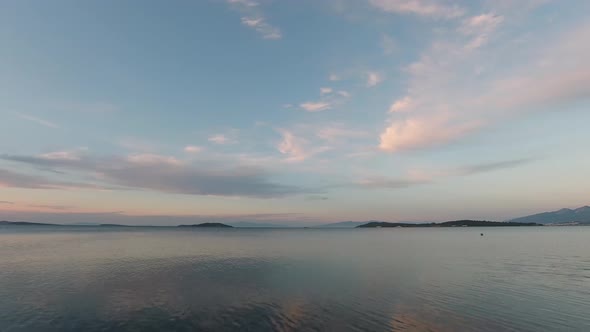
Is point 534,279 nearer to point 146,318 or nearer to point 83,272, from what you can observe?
point 146,318

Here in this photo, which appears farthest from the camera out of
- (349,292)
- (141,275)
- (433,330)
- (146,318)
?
(141,275)

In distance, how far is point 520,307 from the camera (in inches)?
1230

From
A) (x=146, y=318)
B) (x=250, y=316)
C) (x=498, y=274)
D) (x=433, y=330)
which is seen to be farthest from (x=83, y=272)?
(x=498, y=274)

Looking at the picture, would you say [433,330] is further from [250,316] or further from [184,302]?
[184,302]

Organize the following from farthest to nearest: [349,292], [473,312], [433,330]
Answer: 1. [349,292]
2. [473,312]
3. [433,330]

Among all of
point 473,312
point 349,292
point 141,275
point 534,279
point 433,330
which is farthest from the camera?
point 141,275

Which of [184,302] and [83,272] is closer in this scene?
[184,302]

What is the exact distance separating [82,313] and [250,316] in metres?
15.6

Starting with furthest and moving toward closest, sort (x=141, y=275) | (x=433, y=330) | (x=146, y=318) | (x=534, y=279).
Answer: (x=141, y=275), (x=534, y=279), (x=146, y=318), (x=433, y=330)

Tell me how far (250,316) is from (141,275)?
2925 cm

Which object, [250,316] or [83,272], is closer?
[250,316]

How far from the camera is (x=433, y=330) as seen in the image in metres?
24.5

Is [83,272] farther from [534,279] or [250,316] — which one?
[534,279]

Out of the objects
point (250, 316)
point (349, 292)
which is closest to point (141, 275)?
point (250, 316)
